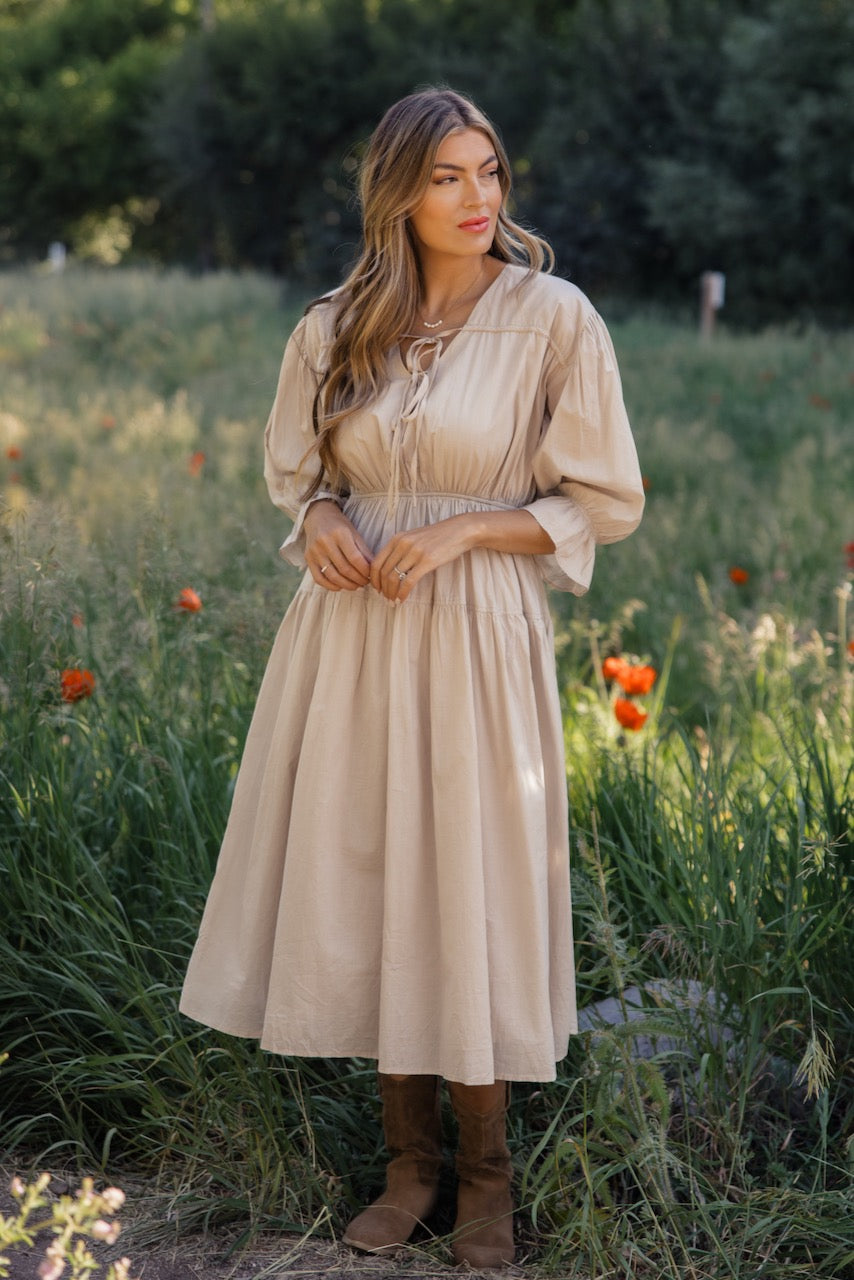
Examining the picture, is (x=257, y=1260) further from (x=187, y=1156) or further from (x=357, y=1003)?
(x=357, y=1003)

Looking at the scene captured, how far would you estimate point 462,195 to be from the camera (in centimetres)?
249

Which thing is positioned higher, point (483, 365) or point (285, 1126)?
point (483, 365)

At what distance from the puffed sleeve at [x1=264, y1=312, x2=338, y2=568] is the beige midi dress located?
132mm

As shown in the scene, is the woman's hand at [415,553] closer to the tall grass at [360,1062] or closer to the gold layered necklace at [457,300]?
the gold layered necklace at [457,300]

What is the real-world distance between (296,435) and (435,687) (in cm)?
62

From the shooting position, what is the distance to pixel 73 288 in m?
17.8

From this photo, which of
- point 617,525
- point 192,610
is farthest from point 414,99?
point 192,610

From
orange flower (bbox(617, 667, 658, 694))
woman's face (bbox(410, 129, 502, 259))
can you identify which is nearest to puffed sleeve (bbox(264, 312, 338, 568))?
woman's face (bbox(410, 129, 502, 259))

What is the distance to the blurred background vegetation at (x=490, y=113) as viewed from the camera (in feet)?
74.2

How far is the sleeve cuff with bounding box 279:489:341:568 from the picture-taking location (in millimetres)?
2680

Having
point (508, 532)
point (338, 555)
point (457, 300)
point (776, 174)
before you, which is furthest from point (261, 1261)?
point (776, 174)

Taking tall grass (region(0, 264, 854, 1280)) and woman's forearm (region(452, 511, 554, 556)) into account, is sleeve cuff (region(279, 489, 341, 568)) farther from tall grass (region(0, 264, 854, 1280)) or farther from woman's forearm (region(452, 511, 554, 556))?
tall grass (region(0, 264, 854, 1280))

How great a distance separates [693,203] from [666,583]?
18942mm

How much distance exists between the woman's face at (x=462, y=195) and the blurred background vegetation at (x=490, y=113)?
65.9 feet
